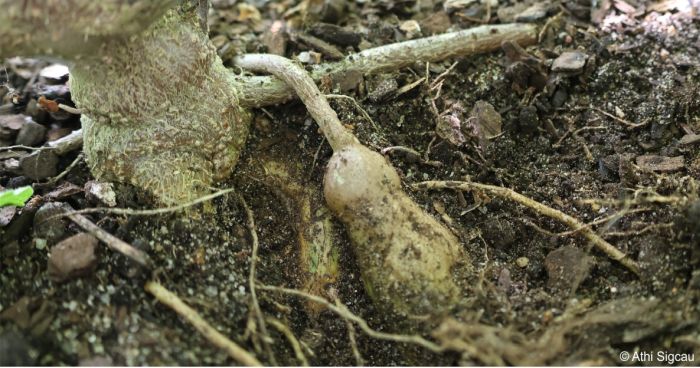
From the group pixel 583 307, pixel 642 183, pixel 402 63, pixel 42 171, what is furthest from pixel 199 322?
pixel 642 183

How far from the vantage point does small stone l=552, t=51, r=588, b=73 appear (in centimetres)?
171

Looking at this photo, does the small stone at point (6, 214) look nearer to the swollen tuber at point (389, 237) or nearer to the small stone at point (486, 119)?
the swollen tuber at point (389, 237)

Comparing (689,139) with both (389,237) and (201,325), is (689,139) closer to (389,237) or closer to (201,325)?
(389,237)

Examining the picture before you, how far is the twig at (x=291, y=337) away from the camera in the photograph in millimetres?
1220

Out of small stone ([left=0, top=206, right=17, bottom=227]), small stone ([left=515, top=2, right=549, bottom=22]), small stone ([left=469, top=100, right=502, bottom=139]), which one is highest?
small stone ([left=0, top=206, right=17, bottom=227])

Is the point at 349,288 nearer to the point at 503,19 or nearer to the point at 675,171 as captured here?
A: the point at 675,171

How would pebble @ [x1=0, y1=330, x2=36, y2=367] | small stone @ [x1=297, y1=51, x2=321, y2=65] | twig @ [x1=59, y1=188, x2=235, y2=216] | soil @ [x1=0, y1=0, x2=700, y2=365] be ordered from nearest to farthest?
pebble @ [x1=0, y1=330, x2=36, y2=367] < soil @ [x1=0, y1=0, x2=700, y2=365] < twig @ [x1=59, y1=188, x2=235, y2=216] < small stone @ [x1=297, y1=51, x2=321, y2=65]

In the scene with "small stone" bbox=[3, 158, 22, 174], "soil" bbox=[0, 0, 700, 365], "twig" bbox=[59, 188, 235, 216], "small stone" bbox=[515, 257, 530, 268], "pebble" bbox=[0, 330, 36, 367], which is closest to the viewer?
"pebble" bbox=[0, 330, 36, 367]

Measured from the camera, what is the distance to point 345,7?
2025 millimetres

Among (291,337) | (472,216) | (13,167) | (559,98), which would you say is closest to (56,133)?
(13,167)

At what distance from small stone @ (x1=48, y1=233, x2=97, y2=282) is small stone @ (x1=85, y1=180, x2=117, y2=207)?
153mm

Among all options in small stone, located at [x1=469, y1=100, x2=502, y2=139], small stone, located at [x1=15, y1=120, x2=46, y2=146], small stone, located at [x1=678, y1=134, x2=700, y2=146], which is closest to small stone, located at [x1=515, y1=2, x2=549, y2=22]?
small stone, located at [x1=469, y1=100, x2=502, y2=139]

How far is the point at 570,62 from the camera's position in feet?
5.66

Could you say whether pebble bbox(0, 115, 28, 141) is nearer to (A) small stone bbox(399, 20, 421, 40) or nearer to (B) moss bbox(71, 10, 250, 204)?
(B) moss bbox(71, 10, 250, 204)
